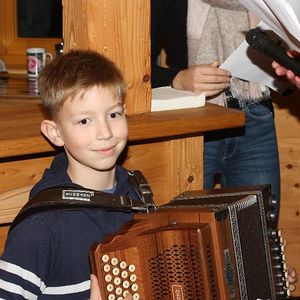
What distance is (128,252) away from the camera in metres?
1.58

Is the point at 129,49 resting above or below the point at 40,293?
above

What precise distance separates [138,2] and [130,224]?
1.84ft

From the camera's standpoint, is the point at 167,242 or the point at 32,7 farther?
the point at 32,7

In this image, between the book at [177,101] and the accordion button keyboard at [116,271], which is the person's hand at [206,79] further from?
the accordion button keyboard at [116,271]

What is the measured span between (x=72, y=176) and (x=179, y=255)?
32 cm

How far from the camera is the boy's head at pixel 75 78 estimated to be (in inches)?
67.0

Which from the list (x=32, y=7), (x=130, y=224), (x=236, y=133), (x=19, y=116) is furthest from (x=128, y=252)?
(x=32, y=7)

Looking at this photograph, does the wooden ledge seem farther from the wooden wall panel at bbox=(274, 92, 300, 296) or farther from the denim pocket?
the wooden wall panel at bbox=(274, 92, 300, 296)

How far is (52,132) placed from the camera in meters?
1.74

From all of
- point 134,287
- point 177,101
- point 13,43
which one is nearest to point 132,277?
point 134,287

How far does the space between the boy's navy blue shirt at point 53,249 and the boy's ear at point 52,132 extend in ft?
0.18

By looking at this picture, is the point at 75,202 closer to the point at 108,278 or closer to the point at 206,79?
the point at 108,278

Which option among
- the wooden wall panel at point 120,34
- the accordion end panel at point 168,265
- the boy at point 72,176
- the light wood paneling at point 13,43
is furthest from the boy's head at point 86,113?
the light wood paneling at point 13,43

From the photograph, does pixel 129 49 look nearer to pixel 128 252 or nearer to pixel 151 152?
pixel 151 152
